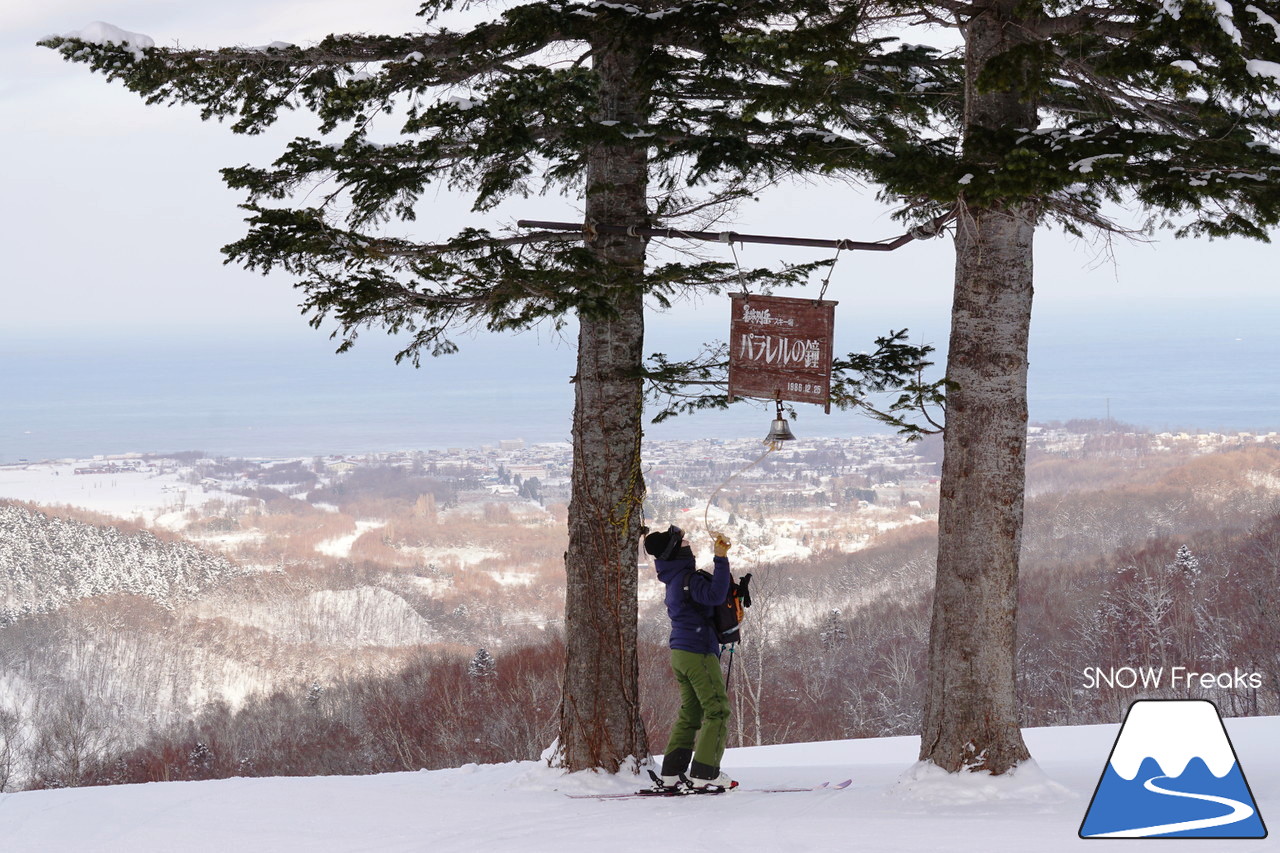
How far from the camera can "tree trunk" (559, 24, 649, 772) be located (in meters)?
7.14

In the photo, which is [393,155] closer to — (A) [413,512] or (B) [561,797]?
(B) [561,797]

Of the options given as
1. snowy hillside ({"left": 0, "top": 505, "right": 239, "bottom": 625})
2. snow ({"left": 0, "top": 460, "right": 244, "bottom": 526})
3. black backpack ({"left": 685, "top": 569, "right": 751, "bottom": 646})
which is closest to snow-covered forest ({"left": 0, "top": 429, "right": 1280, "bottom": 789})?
snowy hillside ({"left": 0, "top": 505, "right": 239, "bottom": 625})

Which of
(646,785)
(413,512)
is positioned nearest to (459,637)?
(413,512)

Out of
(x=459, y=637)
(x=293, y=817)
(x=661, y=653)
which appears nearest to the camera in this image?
(x=293, y=817)

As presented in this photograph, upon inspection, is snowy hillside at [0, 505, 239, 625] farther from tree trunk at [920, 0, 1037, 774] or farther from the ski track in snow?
the ski track in snow

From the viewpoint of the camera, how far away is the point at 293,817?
6.26 meters

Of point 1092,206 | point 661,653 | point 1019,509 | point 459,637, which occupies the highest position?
point 1092,206

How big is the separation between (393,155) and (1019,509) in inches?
179

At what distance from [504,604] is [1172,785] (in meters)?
70.9

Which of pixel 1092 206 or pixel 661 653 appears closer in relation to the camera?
pixel 1092 206

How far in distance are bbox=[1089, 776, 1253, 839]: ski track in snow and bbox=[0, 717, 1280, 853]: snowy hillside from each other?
0.54 feet

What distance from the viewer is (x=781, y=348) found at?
21.9 ft

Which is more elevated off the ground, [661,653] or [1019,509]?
[1019,509]

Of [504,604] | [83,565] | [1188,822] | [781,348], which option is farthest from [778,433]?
[83,565]
